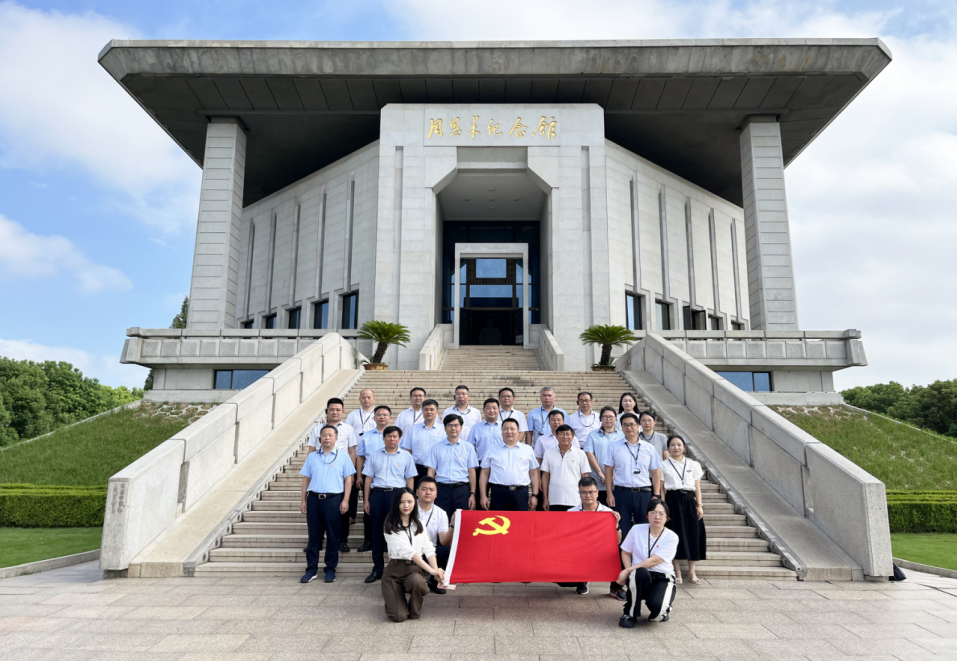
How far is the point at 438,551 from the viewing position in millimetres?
6074

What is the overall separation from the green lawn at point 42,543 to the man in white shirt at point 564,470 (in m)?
7.29

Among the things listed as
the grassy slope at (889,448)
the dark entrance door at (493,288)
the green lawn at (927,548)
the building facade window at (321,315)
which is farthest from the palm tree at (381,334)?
the green lawn at (927,548)

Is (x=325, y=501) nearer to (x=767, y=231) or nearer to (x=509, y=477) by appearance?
(x=509, y=477)

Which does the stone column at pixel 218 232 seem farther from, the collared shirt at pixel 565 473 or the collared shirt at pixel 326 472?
the collared shirt at pixel 565 473

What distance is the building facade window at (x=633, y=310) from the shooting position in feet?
85.4

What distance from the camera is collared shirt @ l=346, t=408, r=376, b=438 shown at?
27.3ft

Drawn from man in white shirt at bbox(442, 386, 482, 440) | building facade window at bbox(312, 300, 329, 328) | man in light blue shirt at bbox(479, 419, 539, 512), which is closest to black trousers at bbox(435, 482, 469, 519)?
man in light blue shirt at bbox(479, 419, 539, 512)

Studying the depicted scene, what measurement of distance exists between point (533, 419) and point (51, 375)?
51549mm

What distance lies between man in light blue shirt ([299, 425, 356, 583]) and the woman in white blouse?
3603 millimetres

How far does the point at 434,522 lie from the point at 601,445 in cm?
228

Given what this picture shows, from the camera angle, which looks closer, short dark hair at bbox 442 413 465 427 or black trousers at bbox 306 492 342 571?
black trousers at bbox 306 492 342 571

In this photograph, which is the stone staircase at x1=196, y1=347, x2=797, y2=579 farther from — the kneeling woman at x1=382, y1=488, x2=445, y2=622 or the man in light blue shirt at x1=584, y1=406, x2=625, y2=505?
the kneeling woman at x1=382, y1=488, x2=445, y2=622

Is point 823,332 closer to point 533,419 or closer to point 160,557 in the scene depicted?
point 533,419

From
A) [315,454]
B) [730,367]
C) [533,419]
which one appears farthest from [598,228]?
[315,454]
